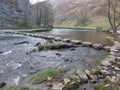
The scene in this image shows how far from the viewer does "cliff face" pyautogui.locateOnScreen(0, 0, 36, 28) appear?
59.3 metres

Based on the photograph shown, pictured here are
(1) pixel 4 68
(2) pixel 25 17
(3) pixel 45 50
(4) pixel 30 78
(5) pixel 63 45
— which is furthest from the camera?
(2) pixel 25 17

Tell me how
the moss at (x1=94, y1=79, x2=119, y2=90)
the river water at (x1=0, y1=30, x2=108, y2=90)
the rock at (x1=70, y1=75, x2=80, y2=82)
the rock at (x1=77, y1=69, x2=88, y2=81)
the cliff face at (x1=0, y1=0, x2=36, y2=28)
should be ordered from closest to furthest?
the moss at (x1=94, y1=79, x2=119, y2=90)
the rock at (x1=70, y1=75, x2=80, y2=82)
the rock at (x1=77, y1=69, x2=88, y2=81)
the river water at (x1=0, y1=30, x2=108, y2=90)
the cliff face at (x1=0, y1=0, x2=36, y2=28)

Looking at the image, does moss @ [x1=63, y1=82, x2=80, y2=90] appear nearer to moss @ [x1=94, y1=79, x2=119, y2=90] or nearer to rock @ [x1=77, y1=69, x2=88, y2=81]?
rock @ [x1=77, y1=69, x2=88, y2=81]

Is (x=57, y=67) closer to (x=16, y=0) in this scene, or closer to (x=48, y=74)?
(x=48, y=74)

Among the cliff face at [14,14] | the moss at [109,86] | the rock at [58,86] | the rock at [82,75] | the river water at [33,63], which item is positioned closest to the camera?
the moss at [109,86]

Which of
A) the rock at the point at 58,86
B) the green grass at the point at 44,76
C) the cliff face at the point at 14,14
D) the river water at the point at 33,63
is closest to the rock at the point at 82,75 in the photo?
the green grass at the point at 44,76

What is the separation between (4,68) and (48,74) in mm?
3053

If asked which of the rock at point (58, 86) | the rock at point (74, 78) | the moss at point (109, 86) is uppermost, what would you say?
the rock at point (74, 78)

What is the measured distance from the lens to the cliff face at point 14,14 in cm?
5928

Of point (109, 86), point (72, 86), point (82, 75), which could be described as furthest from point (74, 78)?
point (109, 86)

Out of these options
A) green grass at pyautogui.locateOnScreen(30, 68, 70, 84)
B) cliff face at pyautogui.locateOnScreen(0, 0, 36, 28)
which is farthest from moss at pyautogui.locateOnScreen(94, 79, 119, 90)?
cliff face at pyautogui.locateOnScreen(0, 0, 36, 28)

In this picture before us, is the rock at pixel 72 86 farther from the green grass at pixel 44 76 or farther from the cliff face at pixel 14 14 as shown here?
the cliff face at pixel 14 14

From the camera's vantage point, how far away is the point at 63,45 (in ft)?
68.7

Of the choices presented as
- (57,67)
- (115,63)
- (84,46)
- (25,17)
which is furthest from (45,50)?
(25,17)
